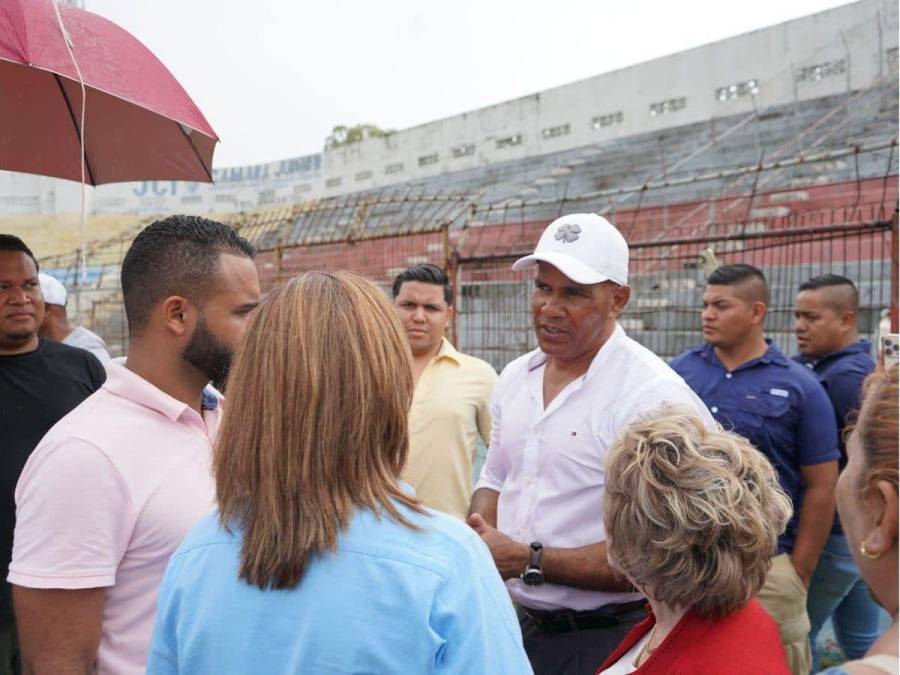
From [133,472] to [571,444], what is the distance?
133cm

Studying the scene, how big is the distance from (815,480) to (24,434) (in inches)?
134

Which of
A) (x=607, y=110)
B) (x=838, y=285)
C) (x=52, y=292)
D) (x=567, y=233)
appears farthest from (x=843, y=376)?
(x=607, y=110)

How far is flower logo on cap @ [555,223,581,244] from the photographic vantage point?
254 cm

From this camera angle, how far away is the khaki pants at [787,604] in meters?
3.12

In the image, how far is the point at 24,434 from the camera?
292 cm

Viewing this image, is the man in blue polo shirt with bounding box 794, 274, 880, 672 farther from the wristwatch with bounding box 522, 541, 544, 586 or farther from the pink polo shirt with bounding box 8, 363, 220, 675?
the pink polo shirt with bounding box 8, 363, 220, 675

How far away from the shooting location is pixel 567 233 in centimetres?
256

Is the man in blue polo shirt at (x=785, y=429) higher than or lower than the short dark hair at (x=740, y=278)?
lower

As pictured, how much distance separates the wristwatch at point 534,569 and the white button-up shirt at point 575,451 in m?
0.11

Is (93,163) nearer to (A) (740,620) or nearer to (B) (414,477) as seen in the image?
(B) (414,477)

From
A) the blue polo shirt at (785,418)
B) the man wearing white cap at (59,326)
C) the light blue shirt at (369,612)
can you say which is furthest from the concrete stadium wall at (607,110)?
the light blue shirt at (369,612)

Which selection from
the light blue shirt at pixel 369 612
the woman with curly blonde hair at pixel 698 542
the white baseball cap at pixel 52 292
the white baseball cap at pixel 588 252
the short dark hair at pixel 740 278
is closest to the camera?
the light blue shirt at pixel 369 612

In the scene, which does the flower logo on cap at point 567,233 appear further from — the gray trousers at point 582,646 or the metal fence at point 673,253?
the metal fence at point 673,253

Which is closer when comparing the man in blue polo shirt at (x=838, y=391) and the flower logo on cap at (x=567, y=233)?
the flower logo on cap at (x=567, y=233)
